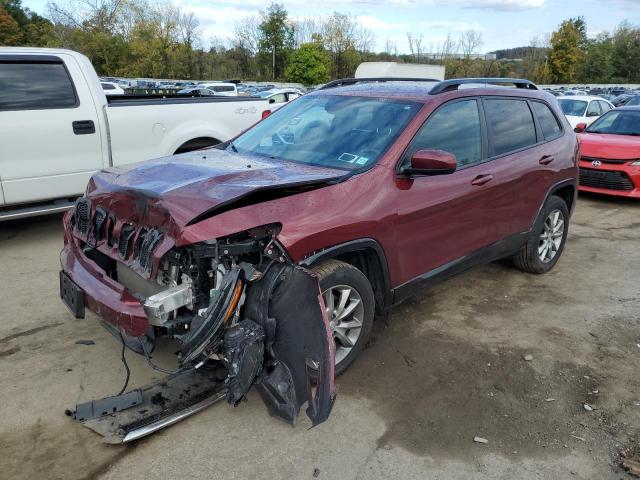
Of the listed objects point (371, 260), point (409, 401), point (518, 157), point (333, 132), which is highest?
point (333, 132)

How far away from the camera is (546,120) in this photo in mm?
5074

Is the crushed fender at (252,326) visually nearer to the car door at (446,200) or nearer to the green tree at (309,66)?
the car door at (446,200)

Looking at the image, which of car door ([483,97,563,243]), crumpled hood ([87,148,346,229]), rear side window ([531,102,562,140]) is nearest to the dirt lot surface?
car door ([483,97,563,243])

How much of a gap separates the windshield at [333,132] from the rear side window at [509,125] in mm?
924

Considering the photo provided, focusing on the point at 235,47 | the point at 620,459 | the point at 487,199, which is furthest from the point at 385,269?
the point at 235,47

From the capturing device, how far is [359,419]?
3.06m

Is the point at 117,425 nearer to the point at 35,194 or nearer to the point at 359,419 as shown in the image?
the point at 359,419

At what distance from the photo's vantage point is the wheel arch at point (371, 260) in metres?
3.17

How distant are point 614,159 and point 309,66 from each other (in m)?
43.2

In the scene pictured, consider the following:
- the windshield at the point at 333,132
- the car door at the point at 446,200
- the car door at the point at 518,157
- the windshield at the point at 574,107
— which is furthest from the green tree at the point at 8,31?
the car door at the point at 446,200

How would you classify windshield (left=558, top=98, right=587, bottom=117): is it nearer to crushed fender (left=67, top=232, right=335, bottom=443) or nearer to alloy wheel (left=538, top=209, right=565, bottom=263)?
alloy wheel (left=538, top=209, right=565, bottom=263)

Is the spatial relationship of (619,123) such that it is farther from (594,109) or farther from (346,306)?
(346,306)

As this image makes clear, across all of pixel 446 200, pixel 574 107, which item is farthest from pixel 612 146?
pixel 446 200

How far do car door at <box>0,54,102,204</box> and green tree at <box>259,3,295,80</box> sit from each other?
163 feet
